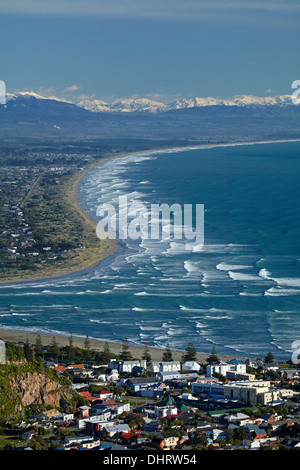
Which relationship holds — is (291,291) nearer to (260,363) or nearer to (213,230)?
(260,363)

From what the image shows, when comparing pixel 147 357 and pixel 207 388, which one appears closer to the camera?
pixel 207 388

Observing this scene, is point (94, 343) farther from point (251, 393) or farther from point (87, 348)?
point (251, 393)

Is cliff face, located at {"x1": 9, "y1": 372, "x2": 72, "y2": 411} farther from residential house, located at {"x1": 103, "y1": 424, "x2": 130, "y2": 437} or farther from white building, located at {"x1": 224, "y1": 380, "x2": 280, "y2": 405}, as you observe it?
white building, located at {"x1": 224, "y1": 380, "x2": 280, "y2": 405}

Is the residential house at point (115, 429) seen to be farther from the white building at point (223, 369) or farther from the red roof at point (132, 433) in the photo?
the white building at point (223, 369)

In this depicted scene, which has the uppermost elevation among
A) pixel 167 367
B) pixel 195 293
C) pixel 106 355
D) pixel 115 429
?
pixel 195 293

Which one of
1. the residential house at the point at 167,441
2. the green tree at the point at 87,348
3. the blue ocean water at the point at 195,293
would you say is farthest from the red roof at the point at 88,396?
A: the blue ocean water at the point at 195,293

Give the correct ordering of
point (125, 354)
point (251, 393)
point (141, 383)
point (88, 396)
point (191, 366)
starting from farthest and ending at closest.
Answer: point (125, 354) < point (191, 366) < point (141, 383) < point (251, 393) < point (88, 396)

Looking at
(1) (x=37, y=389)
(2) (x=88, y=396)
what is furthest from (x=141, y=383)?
(1) (x=37, y=389)
